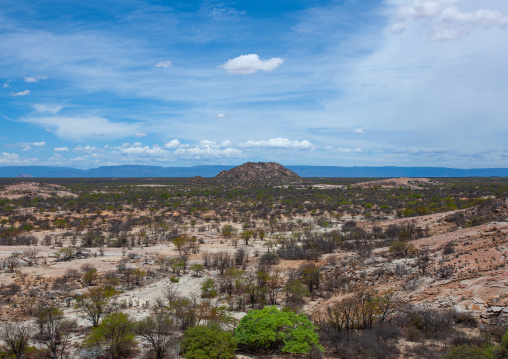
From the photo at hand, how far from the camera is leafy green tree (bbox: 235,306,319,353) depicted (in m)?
9.80

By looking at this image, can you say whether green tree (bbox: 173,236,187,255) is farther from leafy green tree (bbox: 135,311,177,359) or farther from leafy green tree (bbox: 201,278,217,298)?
leafy green tree (bbox: 135,311,177,359)

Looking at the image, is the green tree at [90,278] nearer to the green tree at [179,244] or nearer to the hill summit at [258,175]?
the green tree at [179,244]

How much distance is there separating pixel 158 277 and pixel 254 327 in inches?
365

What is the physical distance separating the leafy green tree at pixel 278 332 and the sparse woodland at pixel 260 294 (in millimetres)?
44

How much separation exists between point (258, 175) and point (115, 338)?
333ft

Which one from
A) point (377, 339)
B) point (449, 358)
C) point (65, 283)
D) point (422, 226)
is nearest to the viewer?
point (449, 358)

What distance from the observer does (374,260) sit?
57.8 ft

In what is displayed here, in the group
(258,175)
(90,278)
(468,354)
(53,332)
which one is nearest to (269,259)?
(90,278)

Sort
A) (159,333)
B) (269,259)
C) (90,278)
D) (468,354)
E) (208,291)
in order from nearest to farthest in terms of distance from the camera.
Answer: (468,354)
(159,333)
(208,291)
(90,278)
(269,259)

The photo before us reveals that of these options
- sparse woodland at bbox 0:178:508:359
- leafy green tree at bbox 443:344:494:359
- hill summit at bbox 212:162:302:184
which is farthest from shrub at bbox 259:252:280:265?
hill summit at bbox 212:162:302:184

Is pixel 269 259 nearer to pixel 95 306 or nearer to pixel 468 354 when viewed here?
pixel 95 306

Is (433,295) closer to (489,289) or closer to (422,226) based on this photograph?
(489,289)

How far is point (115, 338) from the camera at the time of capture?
9984mm

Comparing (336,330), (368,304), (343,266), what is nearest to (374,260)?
(343,266)
